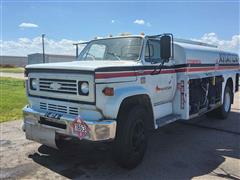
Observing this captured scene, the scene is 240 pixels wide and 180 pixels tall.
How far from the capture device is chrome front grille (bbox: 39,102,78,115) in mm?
4660

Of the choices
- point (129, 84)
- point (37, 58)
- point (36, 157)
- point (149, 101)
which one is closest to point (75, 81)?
point (129, 84)

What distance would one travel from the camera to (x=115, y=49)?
19.3 ft

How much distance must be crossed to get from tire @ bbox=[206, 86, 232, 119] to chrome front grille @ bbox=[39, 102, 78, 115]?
5.74 meters

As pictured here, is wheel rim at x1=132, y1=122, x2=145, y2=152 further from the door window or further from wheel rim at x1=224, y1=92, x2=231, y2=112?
wheel rim at x1=224, y1=92, x2=231, y2=112

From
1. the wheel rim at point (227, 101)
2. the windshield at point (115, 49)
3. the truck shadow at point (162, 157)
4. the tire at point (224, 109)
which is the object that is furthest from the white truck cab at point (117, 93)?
the wheel rim at point (227, 101)

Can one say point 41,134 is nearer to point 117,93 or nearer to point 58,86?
point 58,86

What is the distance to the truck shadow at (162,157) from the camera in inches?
188

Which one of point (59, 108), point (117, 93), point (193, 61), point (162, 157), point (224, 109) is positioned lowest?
point (162, 157)

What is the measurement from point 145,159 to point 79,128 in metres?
1.61

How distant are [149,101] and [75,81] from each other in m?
1.53

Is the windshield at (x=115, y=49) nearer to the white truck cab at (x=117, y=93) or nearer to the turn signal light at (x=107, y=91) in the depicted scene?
the white truck cab at (x=117, y=93)

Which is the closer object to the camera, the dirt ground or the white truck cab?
the white truck cab

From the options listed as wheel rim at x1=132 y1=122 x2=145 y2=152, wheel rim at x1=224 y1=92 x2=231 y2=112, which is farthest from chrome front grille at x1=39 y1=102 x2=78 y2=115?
wheel rim at x1=224 y1=92 x2=231 y2=112

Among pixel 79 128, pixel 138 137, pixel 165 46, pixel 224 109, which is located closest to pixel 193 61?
pixel 165 46
